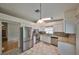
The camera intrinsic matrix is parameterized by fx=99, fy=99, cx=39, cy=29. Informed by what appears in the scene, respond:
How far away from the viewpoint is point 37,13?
5.31 ft

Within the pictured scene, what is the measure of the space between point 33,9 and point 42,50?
0.68 m

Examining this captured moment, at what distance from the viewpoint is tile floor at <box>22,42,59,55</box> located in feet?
5.20

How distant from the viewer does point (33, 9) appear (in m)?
1.60

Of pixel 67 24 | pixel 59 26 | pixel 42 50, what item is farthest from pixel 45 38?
pixel 67 24

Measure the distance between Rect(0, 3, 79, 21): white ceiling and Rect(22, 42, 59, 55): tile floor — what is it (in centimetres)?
44

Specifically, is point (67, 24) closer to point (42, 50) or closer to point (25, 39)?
point (42, 50)

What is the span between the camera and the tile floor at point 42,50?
1585 mm

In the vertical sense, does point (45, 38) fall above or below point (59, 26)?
below

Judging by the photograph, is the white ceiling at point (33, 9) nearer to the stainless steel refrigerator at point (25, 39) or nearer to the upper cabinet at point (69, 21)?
the upper cabinet at point (69, 21)

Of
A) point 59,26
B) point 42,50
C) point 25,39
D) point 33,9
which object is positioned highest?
point 33,9

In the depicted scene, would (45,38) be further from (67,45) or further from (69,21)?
(69,21)

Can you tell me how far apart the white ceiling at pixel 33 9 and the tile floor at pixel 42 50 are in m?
0.44
